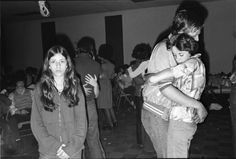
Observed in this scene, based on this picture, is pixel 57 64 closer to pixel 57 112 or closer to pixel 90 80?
pixel 57 112

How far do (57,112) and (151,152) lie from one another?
198 centimetres

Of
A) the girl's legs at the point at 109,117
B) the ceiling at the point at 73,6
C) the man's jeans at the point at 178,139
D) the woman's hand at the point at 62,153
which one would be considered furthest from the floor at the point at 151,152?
the ceiling at the point at 73,6

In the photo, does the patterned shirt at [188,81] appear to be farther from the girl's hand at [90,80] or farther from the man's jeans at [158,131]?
the girl's hand at [90,80]

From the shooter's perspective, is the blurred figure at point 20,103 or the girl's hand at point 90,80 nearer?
the girl's hand at point 90,80

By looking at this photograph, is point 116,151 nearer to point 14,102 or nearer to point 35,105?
point 14,102

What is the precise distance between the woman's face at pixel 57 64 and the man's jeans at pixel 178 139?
A: 0.88 m

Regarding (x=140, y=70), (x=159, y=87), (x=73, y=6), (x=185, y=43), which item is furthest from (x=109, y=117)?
(x=73, y=6)

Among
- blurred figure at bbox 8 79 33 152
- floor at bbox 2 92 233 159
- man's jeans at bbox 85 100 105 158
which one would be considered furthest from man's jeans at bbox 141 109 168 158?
blurred figure at bbox 8 79 33 152

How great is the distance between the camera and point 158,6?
8.42 m

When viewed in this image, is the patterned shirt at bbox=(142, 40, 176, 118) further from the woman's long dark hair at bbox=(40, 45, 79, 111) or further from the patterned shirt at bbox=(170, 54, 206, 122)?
the woman's long dark hair at bbox=(40, 45, 79, 111)

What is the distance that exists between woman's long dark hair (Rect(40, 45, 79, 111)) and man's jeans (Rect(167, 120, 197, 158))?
29.8 inches

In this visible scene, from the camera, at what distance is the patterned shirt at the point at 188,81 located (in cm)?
137

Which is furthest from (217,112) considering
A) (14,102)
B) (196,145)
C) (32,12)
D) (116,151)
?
(32,12)

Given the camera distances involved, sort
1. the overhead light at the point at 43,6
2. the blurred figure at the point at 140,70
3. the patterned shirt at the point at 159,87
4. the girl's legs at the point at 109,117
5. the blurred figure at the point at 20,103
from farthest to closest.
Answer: the overhead light at the point at 43,6, the girl's legs at the point at 109,117, the blurred figure at the point at 20,103, the blurred figure at the point at 140,70, the patterned shirt at the point at 159,87
